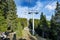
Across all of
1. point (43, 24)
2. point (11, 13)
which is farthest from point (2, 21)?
point (43, 24)

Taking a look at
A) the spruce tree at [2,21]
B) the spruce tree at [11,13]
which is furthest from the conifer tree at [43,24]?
the spruce tree at [2,21]

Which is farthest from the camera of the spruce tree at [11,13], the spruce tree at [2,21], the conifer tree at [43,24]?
the spruce tree at [11,13]

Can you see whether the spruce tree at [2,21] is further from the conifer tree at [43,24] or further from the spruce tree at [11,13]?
the conifer tree at [43,24]

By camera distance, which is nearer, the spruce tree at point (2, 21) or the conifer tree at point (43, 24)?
the conifer tree at point (43, 24)

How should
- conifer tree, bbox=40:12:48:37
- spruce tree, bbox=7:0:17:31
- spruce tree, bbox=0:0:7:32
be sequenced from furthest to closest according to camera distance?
spruce tree, bbox=7:0:17:31
spruce tree, bbox=0:0:7:32
conifer tree, bbox=40:12:48:37

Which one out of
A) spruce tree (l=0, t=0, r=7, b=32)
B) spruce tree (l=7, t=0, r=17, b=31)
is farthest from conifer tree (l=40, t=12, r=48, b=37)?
spruce tree (l=0, t=0, r=7, b=32)

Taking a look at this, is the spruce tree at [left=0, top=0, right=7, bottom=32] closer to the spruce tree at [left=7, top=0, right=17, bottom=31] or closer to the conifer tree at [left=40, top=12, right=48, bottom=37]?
the spruce tree at [left=7, top=0, right=17, bottom=31]

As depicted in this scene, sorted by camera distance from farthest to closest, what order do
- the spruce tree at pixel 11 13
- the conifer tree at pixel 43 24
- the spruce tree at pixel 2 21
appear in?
the spruce tree at pixel 11 13 < the spruce tree at pixel 2 21 < the conifer tree at pixel 43 24

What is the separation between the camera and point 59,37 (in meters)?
7.39

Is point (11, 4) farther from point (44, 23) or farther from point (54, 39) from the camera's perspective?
point (54, 39)

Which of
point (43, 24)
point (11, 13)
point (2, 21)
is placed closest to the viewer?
point (43, 24)

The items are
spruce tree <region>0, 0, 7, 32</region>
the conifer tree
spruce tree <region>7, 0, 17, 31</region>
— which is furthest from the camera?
spruce tree <region>7, 0, 17, 31</region>

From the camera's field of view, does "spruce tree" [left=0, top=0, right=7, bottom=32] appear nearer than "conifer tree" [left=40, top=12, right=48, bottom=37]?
No

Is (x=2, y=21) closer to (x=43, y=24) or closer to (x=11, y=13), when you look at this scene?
(x=11, y=13)
